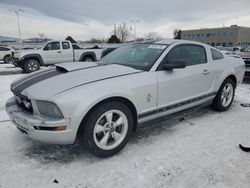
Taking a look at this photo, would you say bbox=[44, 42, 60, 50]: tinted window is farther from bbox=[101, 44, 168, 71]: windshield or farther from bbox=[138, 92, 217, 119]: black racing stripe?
bbox=[138, 92, 217, 119]: black racing stripe

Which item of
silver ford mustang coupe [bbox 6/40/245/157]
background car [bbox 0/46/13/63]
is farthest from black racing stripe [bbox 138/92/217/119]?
background car [bbox 0/46/13/63]

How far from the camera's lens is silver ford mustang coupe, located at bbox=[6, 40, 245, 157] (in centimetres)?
252

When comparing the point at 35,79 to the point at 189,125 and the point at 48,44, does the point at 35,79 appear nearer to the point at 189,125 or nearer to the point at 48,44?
the point at 189,125

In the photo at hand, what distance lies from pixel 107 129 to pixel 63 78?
35.4 inches

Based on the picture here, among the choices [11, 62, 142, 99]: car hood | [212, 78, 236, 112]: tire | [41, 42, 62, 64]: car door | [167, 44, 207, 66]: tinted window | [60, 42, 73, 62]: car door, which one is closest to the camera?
[11, 62, 142, 99]: car hood

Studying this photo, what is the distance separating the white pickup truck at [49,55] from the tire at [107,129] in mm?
9913

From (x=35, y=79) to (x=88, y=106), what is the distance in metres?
1.07

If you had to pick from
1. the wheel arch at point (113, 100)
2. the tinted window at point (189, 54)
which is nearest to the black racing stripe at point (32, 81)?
the wheel arch at point (113, 100)

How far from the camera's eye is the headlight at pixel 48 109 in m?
2.49

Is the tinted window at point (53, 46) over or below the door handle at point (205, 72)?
over

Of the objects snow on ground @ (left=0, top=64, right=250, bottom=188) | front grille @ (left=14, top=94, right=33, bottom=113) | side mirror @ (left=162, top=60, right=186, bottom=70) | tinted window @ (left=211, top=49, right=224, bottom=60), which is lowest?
snow on ground @ (left=0, top=64, right=250, bottom=188)

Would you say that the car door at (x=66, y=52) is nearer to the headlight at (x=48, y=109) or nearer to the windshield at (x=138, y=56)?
the windshield at (x=138, y=56)

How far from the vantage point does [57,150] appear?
3098 millimetres

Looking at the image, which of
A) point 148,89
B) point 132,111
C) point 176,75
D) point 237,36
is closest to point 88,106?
point 132,111
